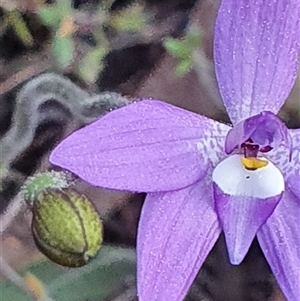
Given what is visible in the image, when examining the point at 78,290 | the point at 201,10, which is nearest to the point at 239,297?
the point at 78,290

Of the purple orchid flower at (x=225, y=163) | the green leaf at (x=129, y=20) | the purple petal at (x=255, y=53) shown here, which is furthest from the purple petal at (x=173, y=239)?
the green leaf at (x=129, y=20)

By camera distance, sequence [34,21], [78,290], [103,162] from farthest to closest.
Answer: [34,21] < [78,290] < [103,162]

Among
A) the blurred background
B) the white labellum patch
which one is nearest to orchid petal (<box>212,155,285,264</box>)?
the white labellum patch

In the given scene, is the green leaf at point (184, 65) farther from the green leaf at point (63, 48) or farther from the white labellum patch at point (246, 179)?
the white labellum patch at point (246, 179)

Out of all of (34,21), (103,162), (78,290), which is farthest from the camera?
(34,21)

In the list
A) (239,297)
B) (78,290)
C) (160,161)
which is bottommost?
(239,297)

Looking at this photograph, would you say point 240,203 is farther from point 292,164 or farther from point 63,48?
point 63,48

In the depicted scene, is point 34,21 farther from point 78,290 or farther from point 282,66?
point 282,66

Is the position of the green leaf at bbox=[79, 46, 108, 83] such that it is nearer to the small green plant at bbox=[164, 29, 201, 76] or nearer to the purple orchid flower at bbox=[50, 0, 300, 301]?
the small green plant at bbox=[164, 29, 201, 76]

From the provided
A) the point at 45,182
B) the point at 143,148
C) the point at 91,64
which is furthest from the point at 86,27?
the point at 143,148
